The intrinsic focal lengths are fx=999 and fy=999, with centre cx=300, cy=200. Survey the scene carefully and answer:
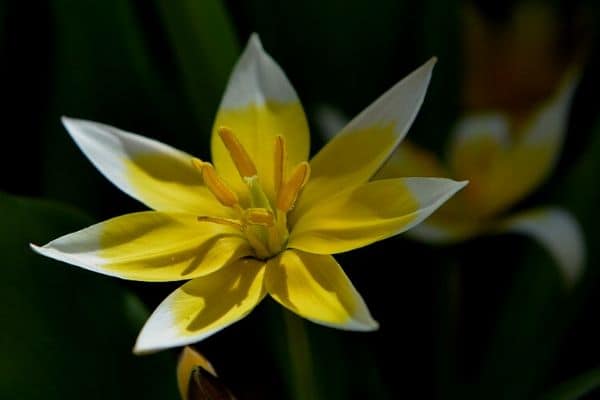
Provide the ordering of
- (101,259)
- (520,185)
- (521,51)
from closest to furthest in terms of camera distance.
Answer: (101,259)
(520,185)
(521,51)

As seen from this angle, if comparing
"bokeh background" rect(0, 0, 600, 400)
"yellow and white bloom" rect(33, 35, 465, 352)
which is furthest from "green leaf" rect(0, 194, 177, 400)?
"yellow and white bloom" rect(33, 35, 465, 352)

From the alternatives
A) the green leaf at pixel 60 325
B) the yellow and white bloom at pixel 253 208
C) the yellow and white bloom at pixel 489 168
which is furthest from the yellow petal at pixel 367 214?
the yellow and white bloom at pixel 489 168

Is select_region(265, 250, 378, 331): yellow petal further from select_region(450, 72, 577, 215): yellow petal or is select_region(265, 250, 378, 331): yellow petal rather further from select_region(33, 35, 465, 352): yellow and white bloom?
select_region(450, 72, 577, 215): yellow petal

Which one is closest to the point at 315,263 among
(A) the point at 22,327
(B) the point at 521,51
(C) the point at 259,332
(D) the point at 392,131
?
(D) the point at 392,131

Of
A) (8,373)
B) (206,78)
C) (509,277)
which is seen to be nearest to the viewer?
(8,373)

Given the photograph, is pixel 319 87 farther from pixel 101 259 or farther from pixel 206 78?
pixel 101 259

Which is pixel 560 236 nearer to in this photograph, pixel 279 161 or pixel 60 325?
pixel 279 161

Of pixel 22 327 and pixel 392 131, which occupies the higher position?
pixel 392 131
